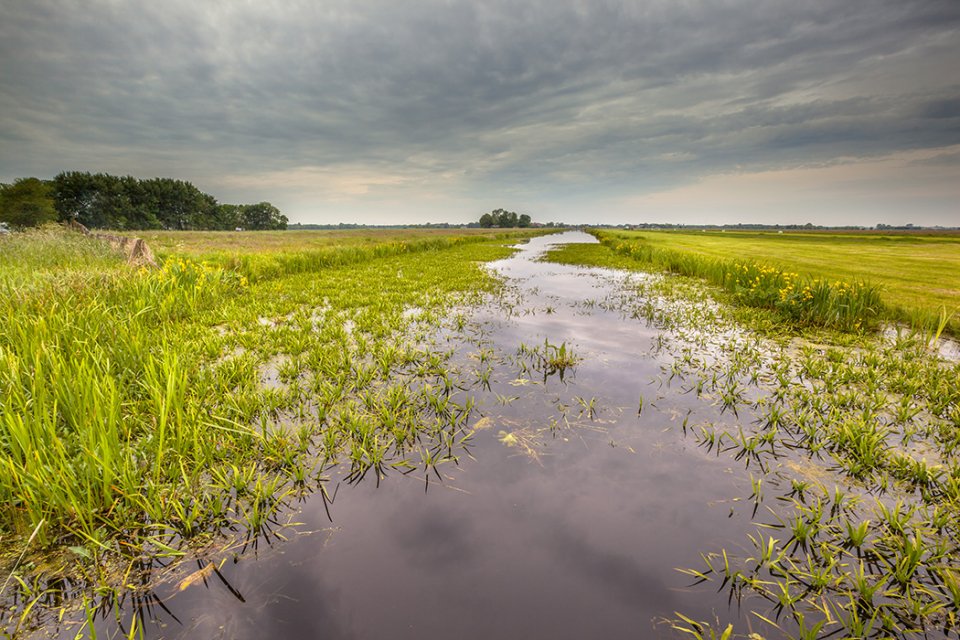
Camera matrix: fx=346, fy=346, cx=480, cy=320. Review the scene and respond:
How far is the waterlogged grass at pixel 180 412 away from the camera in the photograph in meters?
2.51

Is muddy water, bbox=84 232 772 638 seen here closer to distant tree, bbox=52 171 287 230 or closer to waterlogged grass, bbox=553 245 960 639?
waterlogged grass, bbox=553 245 960 639

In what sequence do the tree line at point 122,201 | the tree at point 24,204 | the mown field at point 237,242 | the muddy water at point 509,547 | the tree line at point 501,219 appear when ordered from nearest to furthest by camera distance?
the muddy water at point 509,547 < the mown field at point 237,242 < the tree at point 24,204 < the tree line at point 122,201 < the tree line at point 501,219

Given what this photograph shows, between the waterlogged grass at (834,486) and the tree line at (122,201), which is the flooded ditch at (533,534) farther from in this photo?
the tree line at (122,201)

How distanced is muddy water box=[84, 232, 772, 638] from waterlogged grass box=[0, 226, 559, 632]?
16.6 inches

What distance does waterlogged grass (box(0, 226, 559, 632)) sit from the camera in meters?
2.51

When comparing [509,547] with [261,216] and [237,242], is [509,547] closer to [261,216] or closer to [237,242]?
[237,242]

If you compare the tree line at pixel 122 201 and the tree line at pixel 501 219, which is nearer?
the tree line at pixel 122 201

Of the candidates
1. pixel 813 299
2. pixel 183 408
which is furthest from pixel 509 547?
pixel 813 299

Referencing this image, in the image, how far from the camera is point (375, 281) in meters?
14.1

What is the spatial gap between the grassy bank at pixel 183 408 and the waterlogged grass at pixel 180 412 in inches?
0.8

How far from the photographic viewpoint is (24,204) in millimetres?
50844

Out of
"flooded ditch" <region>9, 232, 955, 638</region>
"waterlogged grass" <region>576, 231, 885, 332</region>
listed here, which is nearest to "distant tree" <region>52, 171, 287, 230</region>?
"flooded ditch" <region>9, 232, 955, 638</region>

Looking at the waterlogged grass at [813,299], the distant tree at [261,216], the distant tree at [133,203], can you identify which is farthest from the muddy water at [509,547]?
the distant tree at [261,216]

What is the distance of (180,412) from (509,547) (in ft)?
10.8
